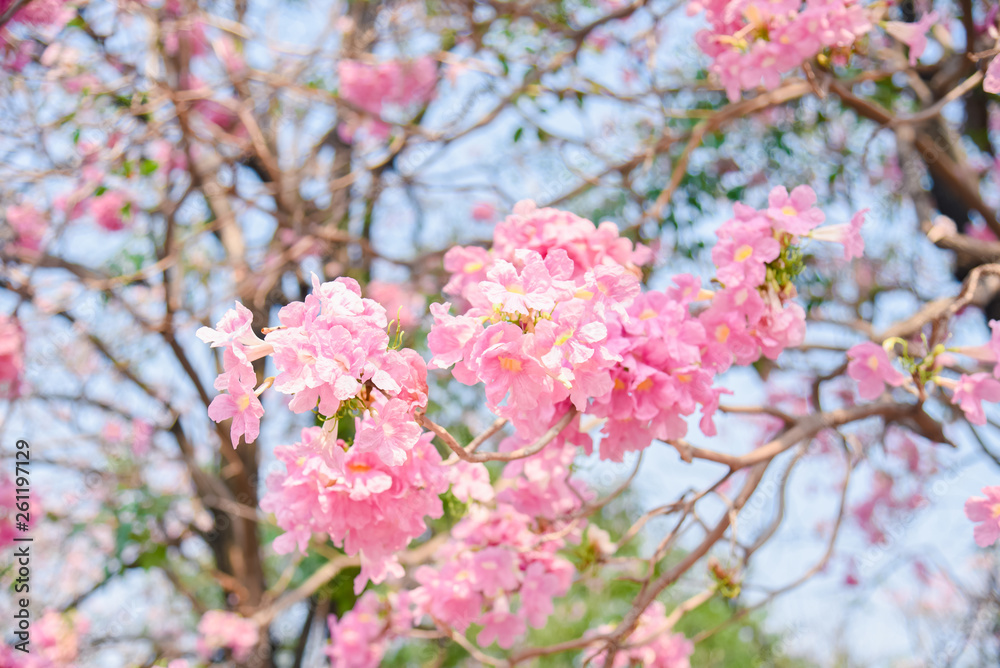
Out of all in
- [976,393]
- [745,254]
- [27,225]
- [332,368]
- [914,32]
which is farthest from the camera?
[27,225]

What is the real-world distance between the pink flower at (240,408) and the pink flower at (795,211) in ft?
3.16

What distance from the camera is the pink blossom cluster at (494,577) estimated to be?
159 cm

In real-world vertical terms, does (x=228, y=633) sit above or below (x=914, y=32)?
below

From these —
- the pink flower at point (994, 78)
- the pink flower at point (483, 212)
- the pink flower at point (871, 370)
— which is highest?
the pink flower at point (483, 212)

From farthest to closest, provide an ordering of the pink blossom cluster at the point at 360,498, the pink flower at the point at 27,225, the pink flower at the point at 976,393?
the pink flower at the point at 27,225 → the pink flower at the point at 976,393 → the pink blossom cluster at the point at 360,498

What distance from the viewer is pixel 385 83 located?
4152 mm

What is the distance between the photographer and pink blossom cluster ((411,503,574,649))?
159 cm

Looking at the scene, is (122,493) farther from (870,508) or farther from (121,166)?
(870,508)

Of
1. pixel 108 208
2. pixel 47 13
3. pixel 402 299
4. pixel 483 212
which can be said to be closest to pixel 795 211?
pixel 47 13

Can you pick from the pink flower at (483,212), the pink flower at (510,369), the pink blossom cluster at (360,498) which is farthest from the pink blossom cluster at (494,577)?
the pink flower at (483,212)

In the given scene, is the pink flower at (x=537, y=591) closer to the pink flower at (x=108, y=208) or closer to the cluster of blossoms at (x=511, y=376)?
the cluster of blossoms at (x=511, y=376)

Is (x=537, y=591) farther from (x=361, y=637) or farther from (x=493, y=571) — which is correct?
(x=361, y=637)

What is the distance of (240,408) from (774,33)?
4.75 ft

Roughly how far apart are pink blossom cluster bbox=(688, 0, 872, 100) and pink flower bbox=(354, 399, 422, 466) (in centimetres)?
123
